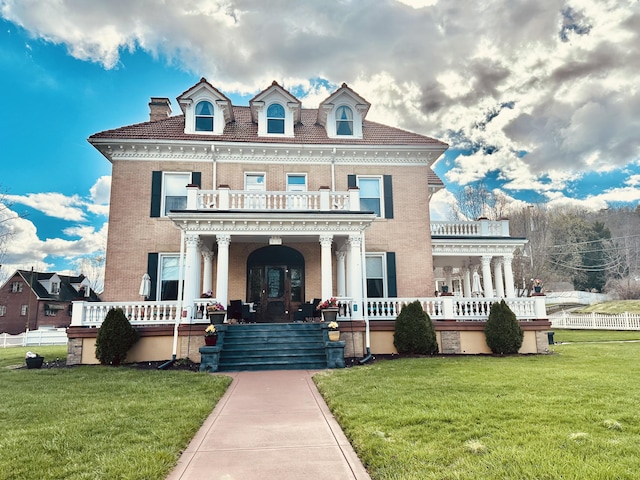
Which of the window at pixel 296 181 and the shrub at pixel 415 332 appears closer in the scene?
the shrub at pixel 415 332

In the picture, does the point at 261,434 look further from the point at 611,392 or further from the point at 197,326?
the point at 197,326

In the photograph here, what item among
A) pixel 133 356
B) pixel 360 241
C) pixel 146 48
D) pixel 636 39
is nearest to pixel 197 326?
pixel 133 356

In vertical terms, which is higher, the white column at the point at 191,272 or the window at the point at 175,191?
the window at the point at 175,191

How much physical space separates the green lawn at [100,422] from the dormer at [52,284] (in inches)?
1704

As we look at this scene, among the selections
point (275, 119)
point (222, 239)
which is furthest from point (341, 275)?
point (275, 119)

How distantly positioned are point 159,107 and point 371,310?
14.5 meters

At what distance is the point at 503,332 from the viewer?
40.3 feet

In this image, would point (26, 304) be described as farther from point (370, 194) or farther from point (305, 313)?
point (370, 194)

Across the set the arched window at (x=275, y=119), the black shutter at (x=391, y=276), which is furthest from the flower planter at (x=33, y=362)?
the black shutter at (x=391, y=276)

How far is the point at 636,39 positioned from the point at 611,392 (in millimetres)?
18094

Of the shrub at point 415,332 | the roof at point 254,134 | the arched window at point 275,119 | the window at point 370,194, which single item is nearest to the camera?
the shrub at point 415,332

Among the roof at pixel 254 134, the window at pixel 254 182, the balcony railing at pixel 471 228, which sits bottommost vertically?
the balcony railing at pixel 471 228

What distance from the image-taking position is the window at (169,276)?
49.7 feet

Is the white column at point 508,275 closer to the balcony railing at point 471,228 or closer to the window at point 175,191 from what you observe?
the balcony railing at point 471,228
